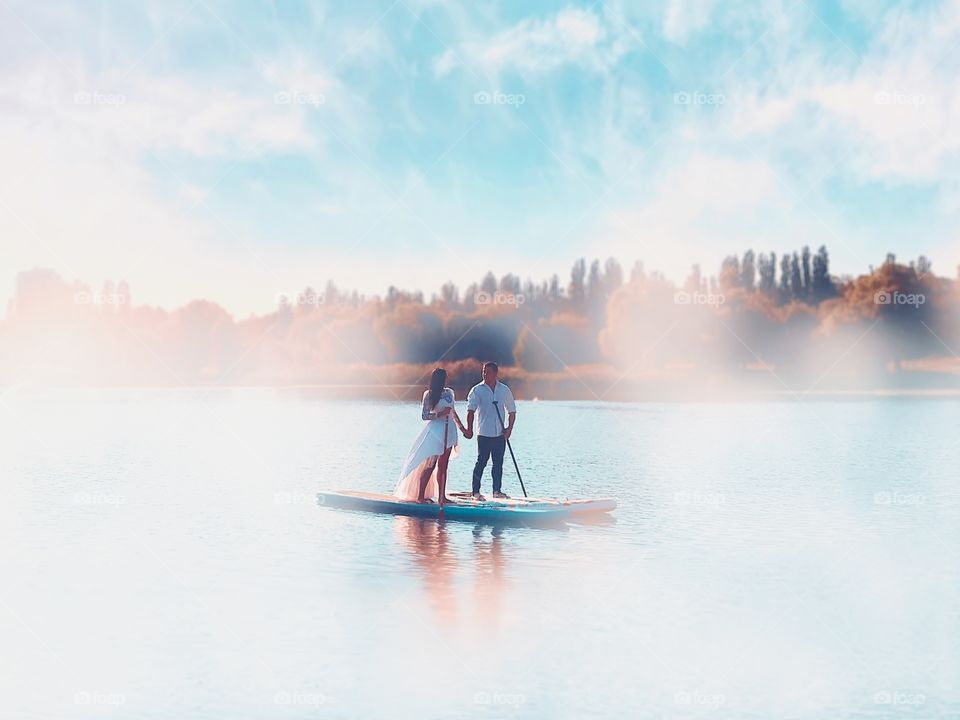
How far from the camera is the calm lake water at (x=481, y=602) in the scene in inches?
509

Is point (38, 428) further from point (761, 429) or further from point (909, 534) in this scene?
point (909, 534)

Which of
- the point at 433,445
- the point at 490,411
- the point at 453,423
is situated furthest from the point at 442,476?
the point at 490,411

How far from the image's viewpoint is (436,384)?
898 inches

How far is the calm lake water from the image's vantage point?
1293cm

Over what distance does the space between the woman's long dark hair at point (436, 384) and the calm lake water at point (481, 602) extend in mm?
2362

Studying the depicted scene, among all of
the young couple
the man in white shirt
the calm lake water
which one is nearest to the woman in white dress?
the young couple

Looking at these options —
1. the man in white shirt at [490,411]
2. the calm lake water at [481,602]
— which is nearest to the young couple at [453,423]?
the man in white shirt at [490,411]

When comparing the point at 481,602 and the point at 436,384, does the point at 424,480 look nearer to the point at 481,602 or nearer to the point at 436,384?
the point at 436,384

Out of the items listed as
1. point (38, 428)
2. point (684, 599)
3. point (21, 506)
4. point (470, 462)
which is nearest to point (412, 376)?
point (38, 428)

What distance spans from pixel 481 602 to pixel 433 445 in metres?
7.10

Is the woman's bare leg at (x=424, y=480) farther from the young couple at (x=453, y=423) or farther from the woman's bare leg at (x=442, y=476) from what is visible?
the woman's bare leg at (x=442, y=476)

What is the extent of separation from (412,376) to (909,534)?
102 meters

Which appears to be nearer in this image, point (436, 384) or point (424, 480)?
point (436, 384)

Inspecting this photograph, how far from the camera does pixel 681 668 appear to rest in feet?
45.4
